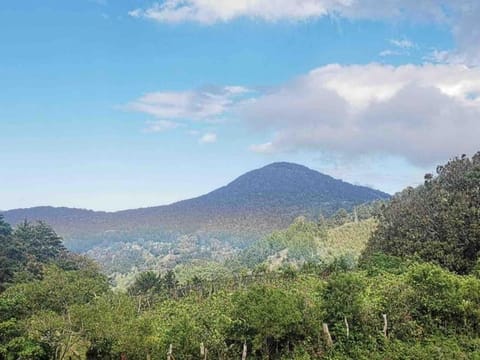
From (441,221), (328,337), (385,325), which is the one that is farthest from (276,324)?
(441,221)

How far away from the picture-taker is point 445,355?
1551 centimetres

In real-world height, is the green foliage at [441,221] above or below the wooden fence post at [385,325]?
above

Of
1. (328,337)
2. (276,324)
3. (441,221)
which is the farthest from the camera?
(441,221)

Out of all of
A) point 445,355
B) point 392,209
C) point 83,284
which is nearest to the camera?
point 445,355

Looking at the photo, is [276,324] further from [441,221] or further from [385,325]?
[441,221]

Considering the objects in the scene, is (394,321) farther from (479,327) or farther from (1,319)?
(1,319)

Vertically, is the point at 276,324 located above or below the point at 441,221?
below

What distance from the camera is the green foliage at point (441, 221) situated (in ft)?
113

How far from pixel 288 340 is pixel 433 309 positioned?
5.25 metres

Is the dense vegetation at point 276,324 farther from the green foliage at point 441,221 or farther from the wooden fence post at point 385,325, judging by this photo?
the green foliage at point 441,221

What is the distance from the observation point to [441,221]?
37656mm

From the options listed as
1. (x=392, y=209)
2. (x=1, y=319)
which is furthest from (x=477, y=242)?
(x=1, y=319)

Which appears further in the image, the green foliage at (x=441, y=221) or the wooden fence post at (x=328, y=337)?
the green foliage at (x=441, y=221)

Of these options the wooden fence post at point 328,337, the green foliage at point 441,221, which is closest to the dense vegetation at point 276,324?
the wooden fence post at point 328,337
